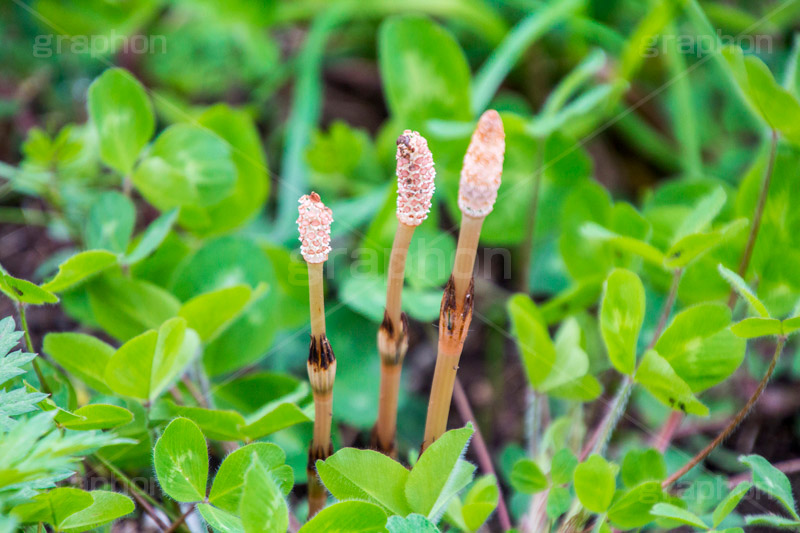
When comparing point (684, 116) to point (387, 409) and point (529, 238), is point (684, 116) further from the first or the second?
point (387, 409)

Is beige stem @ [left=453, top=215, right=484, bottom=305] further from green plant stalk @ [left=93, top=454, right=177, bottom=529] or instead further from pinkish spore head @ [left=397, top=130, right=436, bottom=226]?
green plant stalk @ [left=93, top=454, right=177, bottom=529]

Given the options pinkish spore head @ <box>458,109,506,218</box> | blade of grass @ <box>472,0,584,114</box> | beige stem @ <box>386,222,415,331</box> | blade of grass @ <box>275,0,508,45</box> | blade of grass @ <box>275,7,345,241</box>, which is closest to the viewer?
pinkish spore head @ <box>458,109,506,218</box>

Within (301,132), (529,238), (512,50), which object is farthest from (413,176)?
(301,132)

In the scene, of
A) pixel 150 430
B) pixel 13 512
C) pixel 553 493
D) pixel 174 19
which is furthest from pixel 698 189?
pixel 174 19

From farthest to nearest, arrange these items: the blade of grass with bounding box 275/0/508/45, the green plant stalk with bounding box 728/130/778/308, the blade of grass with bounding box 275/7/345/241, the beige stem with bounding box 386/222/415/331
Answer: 1. the blade of grass with bounding box 275/0/508/45
2. the blade of grass with bounding box 275/7/345/241
3. the green plant stalk with bounding box 728/130/778/308
4. the beige stem with bounding box 386/222/415/331

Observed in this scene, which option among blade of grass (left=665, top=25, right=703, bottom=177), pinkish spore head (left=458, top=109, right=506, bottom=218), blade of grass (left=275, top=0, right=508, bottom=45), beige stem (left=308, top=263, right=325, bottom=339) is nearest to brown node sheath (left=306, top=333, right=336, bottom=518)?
beige stem (left=308, top=263, right=325, bottom=339)

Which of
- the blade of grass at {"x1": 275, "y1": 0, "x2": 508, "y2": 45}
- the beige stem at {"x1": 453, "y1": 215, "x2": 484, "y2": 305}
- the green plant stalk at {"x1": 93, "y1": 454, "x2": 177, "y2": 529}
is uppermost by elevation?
the blade of grass at {"x1": 275, "y1": 0, "x2": 508, "y2": 45}

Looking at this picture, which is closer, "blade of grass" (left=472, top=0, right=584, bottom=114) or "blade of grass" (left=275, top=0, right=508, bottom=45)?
"blade of grass" (left=472, top=0, right=584, bottom=114)

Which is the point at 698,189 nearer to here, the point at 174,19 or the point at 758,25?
the point at 758,25
